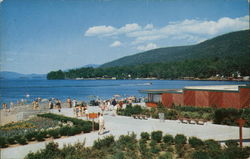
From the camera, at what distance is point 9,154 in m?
12.6

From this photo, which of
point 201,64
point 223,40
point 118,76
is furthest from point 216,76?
point 118,76

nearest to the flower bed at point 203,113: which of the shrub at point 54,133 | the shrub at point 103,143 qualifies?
the shrub at point 103,143

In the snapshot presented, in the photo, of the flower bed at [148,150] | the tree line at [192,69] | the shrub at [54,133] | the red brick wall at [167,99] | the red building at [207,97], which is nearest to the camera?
the flower bed at [148,150]

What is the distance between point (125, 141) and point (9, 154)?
511 centimetres

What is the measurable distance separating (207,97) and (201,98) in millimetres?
666

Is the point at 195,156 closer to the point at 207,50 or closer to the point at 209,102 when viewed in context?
the point at 209,102

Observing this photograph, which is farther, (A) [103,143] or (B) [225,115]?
(B) [225,115]

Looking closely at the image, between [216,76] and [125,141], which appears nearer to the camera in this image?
[125,141]

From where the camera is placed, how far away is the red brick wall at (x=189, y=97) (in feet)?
86.5

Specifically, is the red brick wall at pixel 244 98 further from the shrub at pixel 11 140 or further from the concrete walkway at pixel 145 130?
the shrub at pixel 11 140

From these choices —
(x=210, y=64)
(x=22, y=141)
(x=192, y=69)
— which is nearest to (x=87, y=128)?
(x=22, y=141)

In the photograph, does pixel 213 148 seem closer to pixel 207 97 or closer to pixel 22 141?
pixel 22 141

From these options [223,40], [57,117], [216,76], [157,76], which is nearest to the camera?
[57,117]

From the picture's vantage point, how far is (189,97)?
1051 inches
